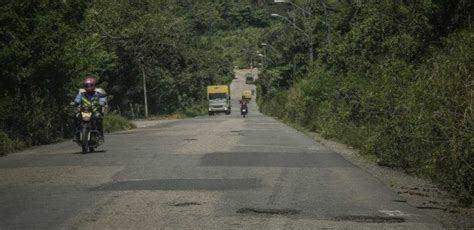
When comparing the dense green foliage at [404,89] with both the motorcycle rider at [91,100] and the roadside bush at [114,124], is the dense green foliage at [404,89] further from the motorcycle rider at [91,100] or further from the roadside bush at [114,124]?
the roadside bush at [114,124]

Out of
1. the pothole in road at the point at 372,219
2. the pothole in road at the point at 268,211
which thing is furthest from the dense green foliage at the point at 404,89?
the pothole in road at the point at 268,211

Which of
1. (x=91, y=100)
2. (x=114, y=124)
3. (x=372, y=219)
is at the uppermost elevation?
(x=91, y=100)

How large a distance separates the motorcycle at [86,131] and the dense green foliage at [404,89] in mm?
6741

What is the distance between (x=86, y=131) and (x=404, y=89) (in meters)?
7.57

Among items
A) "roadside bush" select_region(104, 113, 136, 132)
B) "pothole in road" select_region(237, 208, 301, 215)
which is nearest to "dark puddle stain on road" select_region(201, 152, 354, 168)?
"pothole in road" select_region(237, 208, 301, 215)

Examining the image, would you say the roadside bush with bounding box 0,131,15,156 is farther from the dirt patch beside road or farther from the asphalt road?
the dirt patch beside road

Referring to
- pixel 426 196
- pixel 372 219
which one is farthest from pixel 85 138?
pixel 372 219

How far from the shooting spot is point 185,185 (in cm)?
1053

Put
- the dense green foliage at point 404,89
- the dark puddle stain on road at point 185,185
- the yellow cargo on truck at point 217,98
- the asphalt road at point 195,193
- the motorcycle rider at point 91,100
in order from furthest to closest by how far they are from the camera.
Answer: the yellow cargo on truck at point 217,98 → the motorcycle rider at point 91,100 → the dark puddle stain on road at point 185,185 → the dense green foliage at point 404,89 → the asphalt road at point 195,193

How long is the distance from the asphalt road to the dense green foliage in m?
1.05

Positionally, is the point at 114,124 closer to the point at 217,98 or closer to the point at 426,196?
the point at 426,196

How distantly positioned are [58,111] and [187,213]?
1578 centimetres

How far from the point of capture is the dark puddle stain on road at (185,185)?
33.6ft

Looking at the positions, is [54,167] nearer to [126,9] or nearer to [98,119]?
[98,119]
